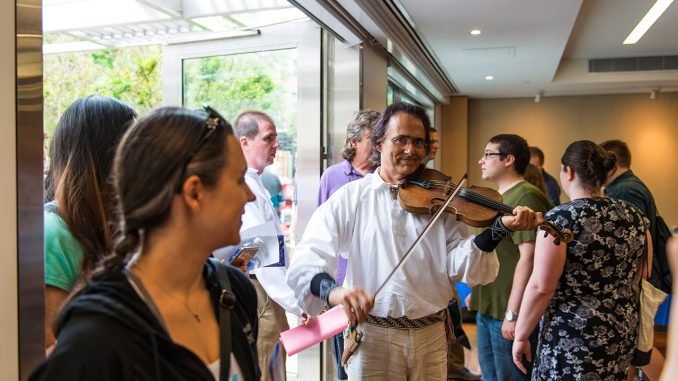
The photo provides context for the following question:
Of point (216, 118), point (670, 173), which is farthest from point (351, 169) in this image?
point (670, 173)

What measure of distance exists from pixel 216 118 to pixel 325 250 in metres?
0.91

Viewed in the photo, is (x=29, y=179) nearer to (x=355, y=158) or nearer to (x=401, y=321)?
(x=401, y=321)

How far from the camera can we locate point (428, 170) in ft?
6.71

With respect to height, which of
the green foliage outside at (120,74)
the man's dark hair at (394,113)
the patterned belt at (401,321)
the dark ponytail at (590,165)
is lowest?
the patterned belt at (401,321)

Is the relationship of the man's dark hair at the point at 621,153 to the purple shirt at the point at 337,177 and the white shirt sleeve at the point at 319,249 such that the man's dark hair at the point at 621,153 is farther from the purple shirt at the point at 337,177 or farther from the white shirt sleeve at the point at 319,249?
the white shirt sleeve at the point at 319,249

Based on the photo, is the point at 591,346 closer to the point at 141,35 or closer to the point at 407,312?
the point at 407,312

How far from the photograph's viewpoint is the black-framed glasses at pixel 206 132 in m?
0.88

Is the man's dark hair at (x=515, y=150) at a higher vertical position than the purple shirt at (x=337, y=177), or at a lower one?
higher

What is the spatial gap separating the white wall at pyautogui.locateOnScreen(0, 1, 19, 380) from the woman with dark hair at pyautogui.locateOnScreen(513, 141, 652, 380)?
176 centimetres

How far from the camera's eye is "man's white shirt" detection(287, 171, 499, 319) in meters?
1.84

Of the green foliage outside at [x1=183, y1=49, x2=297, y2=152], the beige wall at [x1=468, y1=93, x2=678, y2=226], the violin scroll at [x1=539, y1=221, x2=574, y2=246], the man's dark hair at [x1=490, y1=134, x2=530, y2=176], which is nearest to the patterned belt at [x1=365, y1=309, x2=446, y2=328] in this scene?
the violin scroll at [x1=539, y1=221, x2=574, y2=246]

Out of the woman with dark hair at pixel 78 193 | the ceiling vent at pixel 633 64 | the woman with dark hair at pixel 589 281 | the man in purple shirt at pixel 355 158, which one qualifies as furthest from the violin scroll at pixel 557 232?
the ceiling vent at pixel 633 64

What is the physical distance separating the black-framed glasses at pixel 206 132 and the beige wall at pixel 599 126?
27.4 feet

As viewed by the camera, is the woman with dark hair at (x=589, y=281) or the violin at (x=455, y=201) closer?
the violin at (x=455, y=201)
